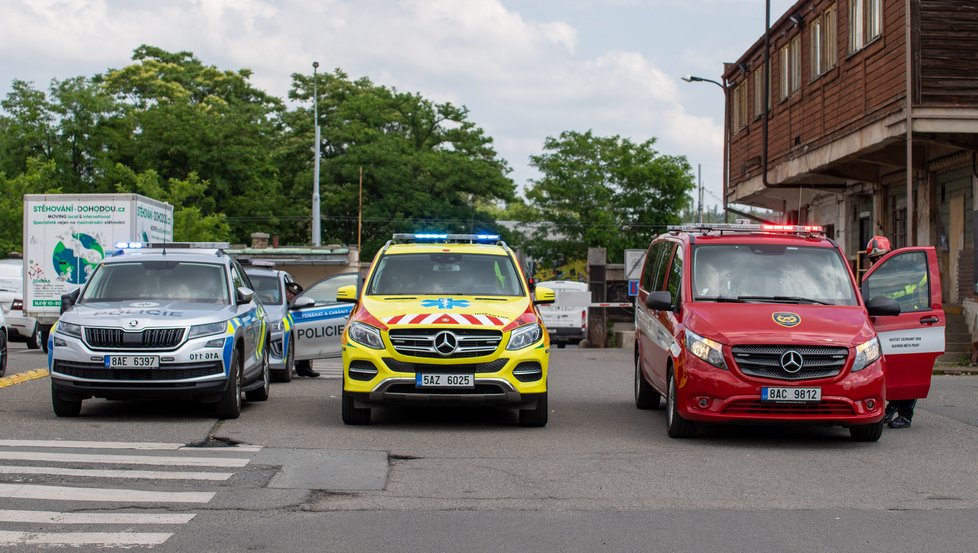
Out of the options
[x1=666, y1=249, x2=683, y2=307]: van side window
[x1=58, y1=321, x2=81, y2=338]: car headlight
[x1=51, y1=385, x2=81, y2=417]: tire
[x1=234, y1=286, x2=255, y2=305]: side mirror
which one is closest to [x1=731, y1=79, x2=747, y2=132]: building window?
[x1=666, y1=249, x2=683, y2=307]: van side window

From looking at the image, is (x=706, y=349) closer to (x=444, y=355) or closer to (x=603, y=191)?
(x=444, y=355)

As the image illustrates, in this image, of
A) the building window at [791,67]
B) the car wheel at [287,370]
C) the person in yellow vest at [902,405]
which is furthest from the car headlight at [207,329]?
the building window at [791,67]

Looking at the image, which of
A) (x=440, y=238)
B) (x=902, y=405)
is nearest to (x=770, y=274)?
(x=902, y=405)

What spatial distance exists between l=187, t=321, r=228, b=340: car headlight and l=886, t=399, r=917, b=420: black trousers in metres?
6.82

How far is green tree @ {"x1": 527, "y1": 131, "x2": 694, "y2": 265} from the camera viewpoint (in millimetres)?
69625

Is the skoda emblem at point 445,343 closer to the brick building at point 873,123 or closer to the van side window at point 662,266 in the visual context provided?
the van side window at point 662,266

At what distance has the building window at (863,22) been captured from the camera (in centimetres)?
2625

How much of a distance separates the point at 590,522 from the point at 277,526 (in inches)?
74.3

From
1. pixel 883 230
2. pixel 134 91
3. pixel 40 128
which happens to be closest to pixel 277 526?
pixel 883 230

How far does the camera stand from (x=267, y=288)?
1981cm

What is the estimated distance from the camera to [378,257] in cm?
1421

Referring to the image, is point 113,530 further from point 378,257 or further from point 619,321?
point 619,321

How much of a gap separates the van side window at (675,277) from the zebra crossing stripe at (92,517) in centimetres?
617

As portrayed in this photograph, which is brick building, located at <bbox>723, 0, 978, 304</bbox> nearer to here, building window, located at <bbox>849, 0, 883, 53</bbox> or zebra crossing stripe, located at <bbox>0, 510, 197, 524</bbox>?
building window, located at <bbox>849, 0, 883, 53</bbox>
